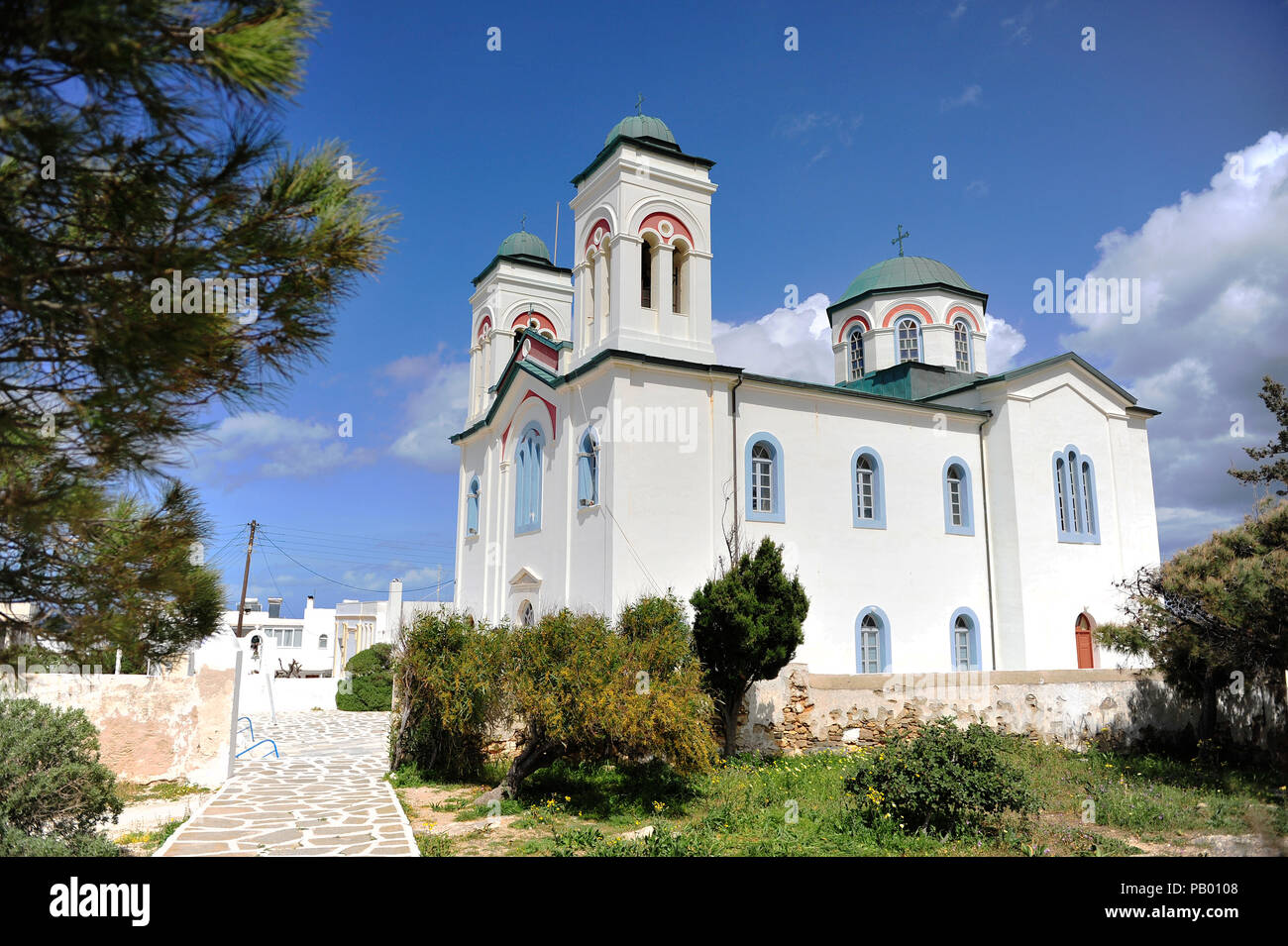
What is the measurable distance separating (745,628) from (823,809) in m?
3.40

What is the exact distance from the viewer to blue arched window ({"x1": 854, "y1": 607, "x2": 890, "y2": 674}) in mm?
16156

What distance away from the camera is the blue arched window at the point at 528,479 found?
17312 mm

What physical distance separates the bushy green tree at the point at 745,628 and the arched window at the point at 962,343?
11.8m

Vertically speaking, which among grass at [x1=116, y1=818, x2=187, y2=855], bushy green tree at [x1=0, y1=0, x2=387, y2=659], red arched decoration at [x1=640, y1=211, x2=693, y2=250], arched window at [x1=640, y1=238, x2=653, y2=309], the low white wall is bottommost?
the low white wall

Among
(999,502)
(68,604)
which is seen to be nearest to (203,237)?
(68,604)

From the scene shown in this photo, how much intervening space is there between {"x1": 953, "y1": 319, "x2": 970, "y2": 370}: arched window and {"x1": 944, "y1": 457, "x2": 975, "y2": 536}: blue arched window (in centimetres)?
442

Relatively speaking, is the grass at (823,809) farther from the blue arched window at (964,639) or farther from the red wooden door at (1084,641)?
the red wooden door at (1084,641)

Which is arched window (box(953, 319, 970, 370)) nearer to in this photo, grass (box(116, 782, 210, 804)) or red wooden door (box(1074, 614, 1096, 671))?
red wooden door (box(1074, 614, 1096, 671))

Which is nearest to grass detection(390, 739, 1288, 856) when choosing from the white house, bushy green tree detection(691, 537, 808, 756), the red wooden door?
bushy green tree detection(691, 537, 808, 756)

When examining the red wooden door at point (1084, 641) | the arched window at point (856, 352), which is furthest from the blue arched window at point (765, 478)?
the red wooden door at point (1084, 641)

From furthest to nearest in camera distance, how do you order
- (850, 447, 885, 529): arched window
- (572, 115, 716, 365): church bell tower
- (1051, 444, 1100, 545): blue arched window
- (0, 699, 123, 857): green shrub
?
1. (1051, 444, 1100, 545): blue arched window
2. (850, 447, 885, 529): arched window
3. (572, 115, 716, 365): church bell tower
4. (0, 699, 123, 857): green shrub

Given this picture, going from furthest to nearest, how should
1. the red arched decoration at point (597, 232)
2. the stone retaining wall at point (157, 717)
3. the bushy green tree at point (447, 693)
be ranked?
1. the red arched decoration at point (597, 232)
2. the bushy green tree at point (447, 693)
3. the stone retaining wall at point (157, 717)

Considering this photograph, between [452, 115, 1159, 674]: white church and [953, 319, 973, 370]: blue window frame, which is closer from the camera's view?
[452, 115, 1159, 674]: white church
